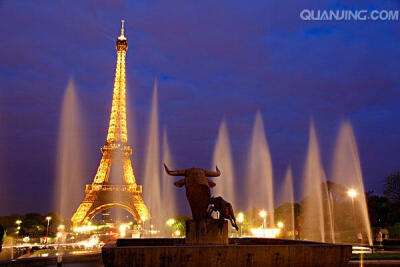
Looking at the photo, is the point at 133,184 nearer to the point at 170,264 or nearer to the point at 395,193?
the point at 395,193

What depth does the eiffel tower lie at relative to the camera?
2662 inches

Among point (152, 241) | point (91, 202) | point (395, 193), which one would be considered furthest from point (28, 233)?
point (152, 241)

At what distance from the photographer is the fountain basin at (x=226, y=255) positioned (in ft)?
32.4

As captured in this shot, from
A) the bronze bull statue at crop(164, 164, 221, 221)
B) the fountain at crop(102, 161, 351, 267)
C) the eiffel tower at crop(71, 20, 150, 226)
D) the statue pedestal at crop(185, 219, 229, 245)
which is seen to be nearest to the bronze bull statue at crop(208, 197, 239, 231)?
the bronze bull statue at crop(164, 164, 221, 221)

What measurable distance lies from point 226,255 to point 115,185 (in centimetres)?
6167

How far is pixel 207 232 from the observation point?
42.9ft

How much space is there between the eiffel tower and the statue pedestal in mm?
54580

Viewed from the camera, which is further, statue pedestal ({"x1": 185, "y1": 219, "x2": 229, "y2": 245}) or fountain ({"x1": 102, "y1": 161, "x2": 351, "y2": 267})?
statue pedestal ({"x1": 185, "y1": 219, "x2": 229, "y2": 245})

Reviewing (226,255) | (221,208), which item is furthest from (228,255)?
(221,208)

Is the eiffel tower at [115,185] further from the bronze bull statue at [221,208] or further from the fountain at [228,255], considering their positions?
the fountain at [228,255]

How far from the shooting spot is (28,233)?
3199 inches

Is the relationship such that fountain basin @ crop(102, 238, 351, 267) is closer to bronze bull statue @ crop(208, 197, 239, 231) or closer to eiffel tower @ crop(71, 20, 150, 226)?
bronze bull statue @ crop(208, 197, 239, 231)

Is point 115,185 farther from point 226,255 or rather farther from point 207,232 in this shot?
point 226,255

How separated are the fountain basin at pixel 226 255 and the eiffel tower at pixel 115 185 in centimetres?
5757
